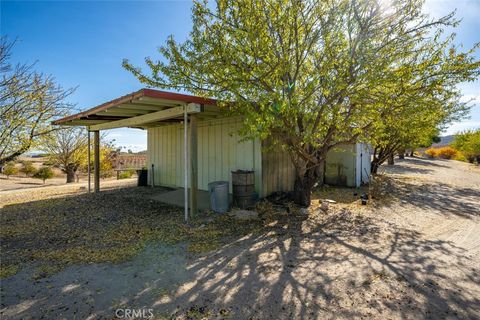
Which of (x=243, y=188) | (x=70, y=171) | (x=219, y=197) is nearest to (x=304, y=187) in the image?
(x=243, y=188)

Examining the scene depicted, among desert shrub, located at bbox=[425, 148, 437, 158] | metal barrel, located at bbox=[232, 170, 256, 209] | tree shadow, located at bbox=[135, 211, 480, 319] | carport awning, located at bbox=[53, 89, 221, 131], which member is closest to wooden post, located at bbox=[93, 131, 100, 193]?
carport awning, located at bbox=[53, 89, 221, 131]

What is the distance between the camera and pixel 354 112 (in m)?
5.38

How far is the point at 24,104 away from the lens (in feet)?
27.0

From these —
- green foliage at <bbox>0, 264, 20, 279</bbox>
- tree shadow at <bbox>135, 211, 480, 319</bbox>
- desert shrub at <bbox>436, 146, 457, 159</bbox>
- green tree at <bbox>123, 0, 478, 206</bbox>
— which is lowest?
tree shadow at <bbox>135, 211, 480, 319</bbox>

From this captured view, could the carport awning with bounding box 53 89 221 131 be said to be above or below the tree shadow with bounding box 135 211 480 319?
above

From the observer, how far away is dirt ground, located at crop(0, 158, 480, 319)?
2.37 meters

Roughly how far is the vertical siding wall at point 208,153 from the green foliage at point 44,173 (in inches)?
405

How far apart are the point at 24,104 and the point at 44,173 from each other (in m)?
9.86

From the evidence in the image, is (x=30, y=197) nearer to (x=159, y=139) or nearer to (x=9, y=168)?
(x=159, y=139)

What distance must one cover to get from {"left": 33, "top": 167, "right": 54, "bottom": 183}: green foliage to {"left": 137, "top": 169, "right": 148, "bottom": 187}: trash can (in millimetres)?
10003

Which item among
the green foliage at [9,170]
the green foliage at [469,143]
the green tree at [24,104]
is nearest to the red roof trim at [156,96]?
the green tree at [24,104]

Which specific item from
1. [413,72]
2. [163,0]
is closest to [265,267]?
[413,72]

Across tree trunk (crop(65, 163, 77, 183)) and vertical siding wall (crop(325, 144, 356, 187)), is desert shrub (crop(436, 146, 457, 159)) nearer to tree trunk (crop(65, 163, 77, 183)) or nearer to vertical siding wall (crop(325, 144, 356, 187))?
vertical siding wall (crop(325, 144, 356, 187))

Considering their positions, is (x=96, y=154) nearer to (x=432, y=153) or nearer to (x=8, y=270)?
(x=8, y=270)
